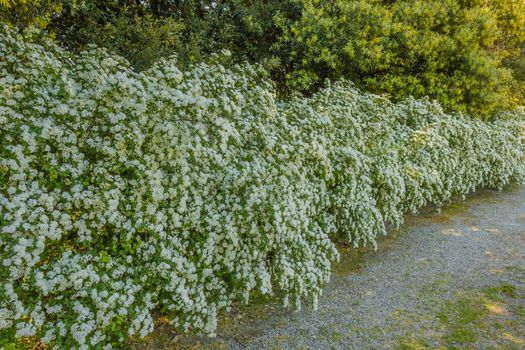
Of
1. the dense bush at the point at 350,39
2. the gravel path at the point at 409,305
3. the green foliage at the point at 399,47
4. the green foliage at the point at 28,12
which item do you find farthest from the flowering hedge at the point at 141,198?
the green foliage at the point at 399,47

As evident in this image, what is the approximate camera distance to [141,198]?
3.81 meters

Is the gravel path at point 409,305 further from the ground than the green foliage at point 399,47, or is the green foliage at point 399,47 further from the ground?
the green foliage at point 399,47

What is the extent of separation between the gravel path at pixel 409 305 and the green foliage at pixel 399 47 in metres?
4.75

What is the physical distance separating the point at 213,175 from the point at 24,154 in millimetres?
1839

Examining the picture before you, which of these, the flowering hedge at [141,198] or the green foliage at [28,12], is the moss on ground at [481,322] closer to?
the flowering hedge at [141,198]

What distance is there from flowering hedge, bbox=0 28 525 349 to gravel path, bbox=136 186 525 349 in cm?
49

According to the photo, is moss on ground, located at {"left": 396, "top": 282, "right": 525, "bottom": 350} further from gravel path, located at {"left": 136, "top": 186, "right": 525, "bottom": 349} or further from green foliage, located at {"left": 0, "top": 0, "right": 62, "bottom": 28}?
green foliage, located at {"left": 0, "top": 0, "right": 62, "bottom": 28}

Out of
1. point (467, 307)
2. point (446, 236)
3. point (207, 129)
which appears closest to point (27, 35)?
point (207, 129)

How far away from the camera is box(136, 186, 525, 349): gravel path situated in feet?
15.2

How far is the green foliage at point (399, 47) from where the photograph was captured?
10266 millimetres

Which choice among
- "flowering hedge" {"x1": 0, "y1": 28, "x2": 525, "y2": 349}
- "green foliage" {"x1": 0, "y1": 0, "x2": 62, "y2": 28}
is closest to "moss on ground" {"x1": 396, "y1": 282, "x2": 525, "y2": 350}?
"flowering hedge" {"x1": 0, "y1": 28, "x2": 525, "y2": 349}

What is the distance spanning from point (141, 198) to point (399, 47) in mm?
9524

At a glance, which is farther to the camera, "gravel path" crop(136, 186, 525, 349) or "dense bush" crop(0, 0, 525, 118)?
"dense bush" crop(0, 0, 525, 118)

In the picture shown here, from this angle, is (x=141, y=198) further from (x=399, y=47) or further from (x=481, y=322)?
(x=399, y=47)
